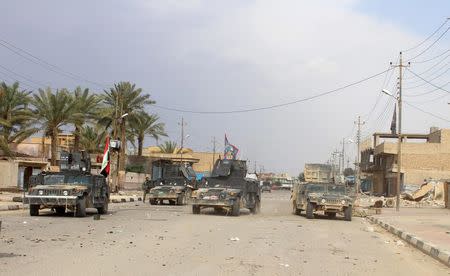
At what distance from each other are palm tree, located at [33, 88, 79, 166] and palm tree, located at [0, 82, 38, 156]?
3.64 feet

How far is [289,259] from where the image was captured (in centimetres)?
1159

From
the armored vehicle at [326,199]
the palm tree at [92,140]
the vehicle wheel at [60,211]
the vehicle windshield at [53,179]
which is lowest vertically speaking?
the vehicle wheel at [60,211]

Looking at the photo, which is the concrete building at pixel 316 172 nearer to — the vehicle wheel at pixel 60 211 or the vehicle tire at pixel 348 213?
the vehicle tire at pixel 348 213

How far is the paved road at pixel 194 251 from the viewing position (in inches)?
391

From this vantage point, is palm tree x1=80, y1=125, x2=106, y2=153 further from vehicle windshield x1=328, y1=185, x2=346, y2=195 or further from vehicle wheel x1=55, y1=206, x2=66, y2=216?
vehicle windshield x1=328, y1=185, x2=346, y2=195

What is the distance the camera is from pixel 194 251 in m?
12.5

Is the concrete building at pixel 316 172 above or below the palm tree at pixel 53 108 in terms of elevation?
below

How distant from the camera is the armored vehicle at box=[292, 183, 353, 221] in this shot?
25328mm

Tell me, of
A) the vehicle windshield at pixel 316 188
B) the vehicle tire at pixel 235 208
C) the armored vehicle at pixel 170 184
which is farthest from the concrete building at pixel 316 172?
the vehicle tire at pixel 235 208

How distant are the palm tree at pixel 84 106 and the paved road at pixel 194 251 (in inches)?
1250

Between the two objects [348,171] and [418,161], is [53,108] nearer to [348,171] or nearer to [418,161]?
[418,161]

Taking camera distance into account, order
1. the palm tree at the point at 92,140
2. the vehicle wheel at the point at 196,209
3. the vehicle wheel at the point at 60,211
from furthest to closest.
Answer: the palm tree at the point at 92,140 → the vehicle wheel at the point at 196,209 → the vehicle wheel at the point at 60,211

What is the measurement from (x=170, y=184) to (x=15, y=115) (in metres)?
16.1

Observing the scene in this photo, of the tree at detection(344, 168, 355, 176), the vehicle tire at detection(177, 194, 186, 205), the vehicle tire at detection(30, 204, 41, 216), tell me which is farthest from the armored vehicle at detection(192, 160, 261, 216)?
the tree at detection(344, 168, 355, 176)
